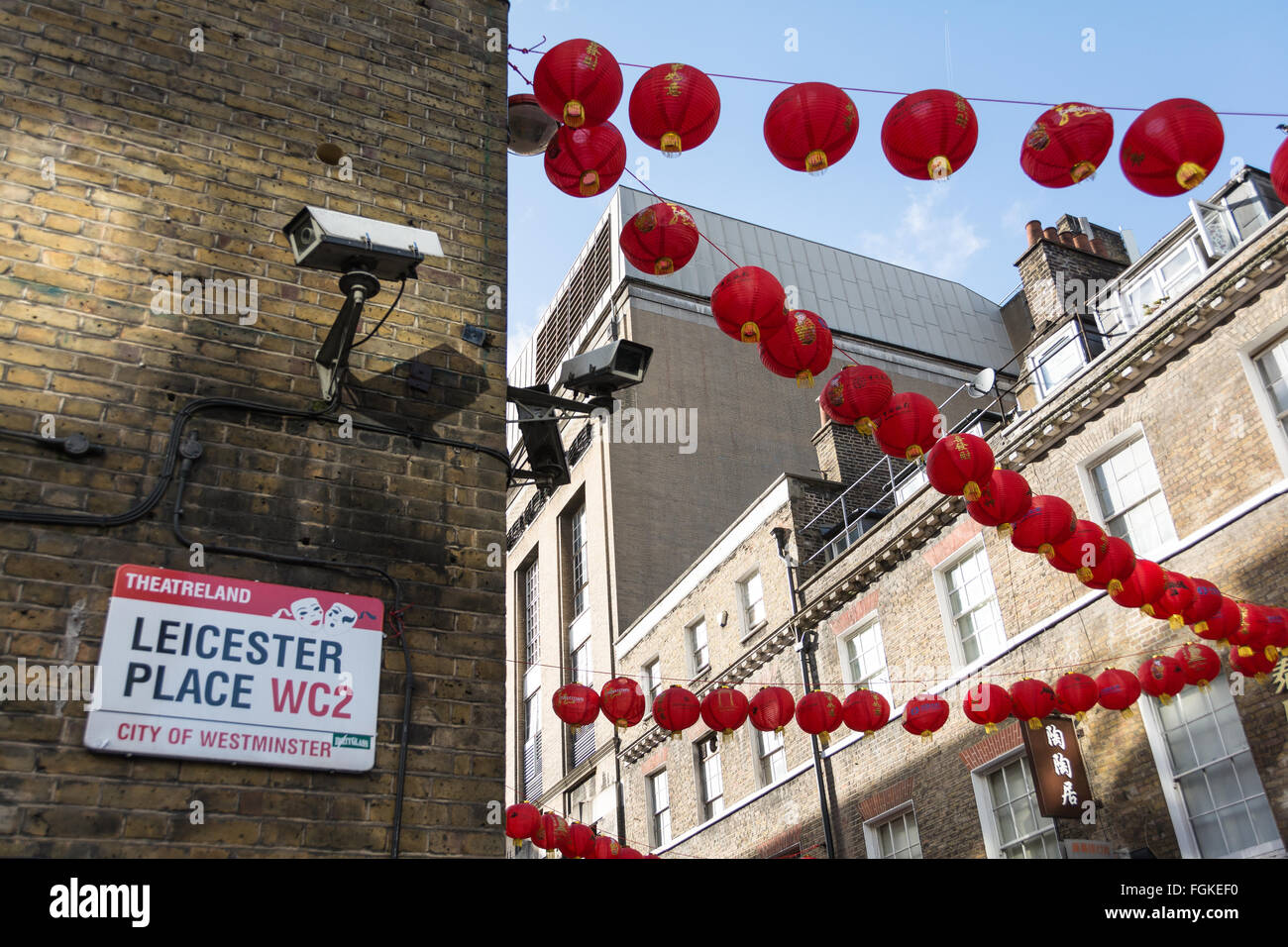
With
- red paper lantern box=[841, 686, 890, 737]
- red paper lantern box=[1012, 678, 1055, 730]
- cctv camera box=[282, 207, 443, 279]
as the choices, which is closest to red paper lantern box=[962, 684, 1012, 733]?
red paper lantern box=[1012, 678, 1055, 730]

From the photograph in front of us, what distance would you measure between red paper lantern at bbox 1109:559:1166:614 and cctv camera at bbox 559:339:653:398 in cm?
828

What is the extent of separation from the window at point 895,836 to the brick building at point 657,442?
7.22 meters

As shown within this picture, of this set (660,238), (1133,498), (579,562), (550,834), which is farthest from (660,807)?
(660,238)

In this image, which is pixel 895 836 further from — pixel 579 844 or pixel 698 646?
pixel 698 646

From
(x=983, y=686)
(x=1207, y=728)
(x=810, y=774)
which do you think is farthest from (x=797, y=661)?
(x=1207, y=728)

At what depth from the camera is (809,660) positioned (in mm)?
22281

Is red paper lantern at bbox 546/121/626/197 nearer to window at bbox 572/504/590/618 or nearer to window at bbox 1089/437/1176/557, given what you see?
window at bbox 1089/437/1176/557

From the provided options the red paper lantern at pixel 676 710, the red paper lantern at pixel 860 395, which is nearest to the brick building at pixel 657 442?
the red paper lantern at pixel 676 710

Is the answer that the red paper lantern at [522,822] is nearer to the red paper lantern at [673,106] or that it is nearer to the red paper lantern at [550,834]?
the red paper lantern at [550,834]

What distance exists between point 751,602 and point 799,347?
51.1ft

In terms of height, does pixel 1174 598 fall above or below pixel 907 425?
below

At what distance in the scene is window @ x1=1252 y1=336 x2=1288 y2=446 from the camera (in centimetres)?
1426
